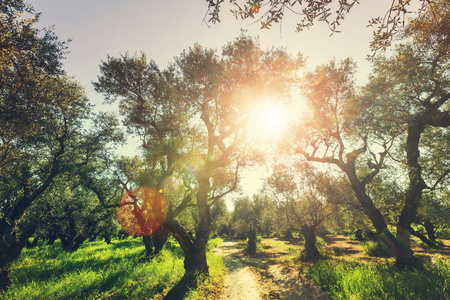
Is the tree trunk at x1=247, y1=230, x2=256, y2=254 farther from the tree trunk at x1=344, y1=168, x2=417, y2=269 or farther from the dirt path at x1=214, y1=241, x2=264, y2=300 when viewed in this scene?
the tree trunk at x1=344, y1=168, x2=417, y2=269

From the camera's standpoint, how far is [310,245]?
63.2 feet

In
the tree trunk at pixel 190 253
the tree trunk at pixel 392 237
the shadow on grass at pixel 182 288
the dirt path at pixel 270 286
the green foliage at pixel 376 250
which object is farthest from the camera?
the green foliage at pixel 376 250

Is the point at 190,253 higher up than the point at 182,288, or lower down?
higher up

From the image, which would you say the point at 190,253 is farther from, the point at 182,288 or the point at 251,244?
the point at 251,244

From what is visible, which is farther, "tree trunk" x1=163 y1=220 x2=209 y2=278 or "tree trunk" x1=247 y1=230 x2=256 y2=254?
"tree trunk" x1=247 y1=230 x2=256 y2=254

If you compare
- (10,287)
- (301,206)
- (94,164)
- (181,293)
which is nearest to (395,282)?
(181,293)

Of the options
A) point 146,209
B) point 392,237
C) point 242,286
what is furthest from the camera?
point 146,209

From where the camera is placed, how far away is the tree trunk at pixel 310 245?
60.8 feet

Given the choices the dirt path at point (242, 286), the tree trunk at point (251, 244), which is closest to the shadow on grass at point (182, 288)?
the dirt path at point (242, 286)

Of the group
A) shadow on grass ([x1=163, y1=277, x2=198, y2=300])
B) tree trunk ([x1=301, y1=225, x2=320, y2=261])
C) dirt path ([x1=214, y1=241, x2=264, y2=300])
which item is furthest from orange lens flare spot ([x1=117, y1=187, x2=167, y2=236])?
tree trunk ([x1=301, y1=225, x2=320, y2=261])

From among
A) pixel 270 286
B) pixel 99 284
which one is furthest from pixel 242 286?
pixel 99 284

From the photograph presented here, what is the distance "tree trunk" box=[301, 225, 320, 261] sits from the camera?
18531 mm

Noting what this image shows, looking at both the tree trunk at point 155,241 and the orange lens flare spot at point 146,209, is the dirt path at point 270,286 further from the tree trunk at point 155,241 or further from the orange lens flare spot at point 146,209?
the tree trunk at point 155,241

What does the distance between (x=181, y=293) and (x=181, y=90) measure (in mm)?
12831
